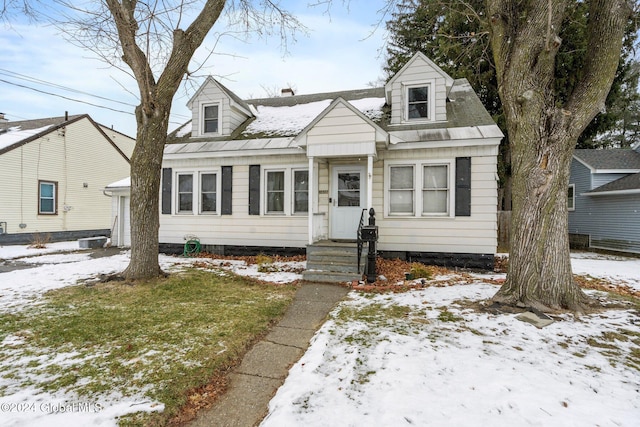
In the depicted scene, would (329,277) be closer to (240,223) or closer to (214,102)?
(240,223)

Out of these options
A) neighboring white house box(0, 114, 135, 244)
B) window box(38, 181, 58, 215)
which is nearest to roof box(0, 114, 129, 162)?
neighboring white house box(0, 114, 135, 244)

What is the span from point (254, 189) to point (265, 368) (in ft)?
23.3

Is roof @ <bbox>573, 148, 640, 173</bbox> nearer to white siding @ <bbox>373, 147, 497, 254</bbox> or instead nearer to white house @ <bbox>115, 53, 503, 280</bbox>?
white house @ <bbox>115, 53, 503, 280</bbox>

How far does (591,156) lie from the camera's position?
1562 centimetres

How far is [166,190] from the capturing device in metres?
10.7

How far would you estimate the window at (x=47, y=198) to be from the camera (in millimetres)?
15016

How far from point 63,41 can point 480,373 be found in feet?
32.7

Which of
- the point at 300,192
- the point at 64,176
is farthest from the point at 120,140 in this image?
the point at 300,192

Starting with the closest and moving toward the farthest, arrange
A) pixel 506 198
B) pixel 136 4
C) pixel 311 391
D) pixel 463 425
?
pixel 463 425, pixel 311 391, pixel 136 4, pixel 506 198

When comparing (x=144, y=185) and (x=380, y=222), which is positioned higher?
(x=144, y=185)

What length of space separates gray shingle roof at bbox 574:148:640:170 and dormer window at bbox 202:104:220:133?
16881mm

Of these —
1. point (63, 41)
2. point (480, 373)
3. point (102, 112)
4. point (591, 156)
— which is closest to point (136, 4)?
point (63, 41)

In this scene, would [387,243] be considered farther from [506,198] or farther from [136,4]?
[506,198]

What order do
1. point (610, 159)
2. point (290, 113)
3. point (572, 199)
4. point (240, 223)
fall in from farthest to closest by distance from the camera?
point (572, 199) → point (610, 159) → point (290, 113) → point (240, 223)
